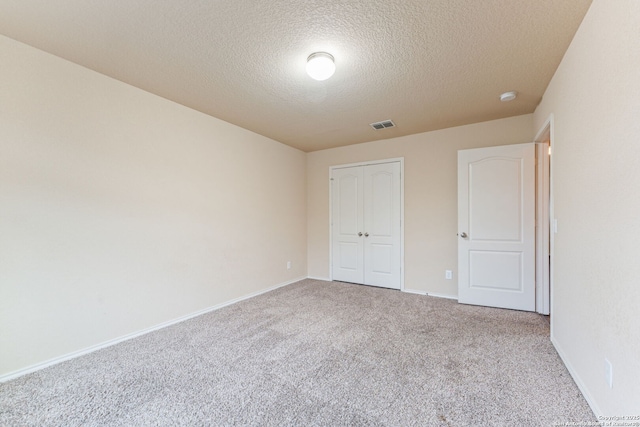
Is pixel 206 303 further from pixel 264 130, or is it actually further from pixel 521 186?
pixel 521 186

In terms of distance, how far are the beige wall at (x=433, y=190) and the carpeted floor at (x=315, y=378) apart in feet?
3.33

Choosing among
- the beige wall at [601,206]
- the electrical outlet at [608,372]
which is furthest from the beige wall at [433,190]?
the electrical outlet at [608,372]

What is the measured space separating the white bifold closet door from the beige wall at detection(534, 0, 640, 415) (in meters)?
2.19

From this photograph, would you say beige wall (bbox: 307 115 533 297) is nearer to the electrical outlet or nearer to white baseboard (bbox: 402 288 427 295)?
white baseboard (bbox: 402 288 427 295)

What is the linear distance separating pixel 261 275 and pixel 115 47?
310 centimetres

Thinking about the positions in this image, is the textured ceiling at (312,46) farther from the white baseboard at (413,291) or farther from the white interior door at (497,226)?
the white baseboard at (413,291)

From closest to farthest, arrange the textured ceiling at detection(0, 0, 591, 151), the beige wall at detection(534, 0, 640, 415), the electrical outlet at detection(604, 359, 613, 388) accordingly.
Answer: the beige wall at detection(534, 0, 640, 415) < the electrical outlet at detection(604, 359, 613, 388) < the textured ceiling at detection(0, 0, 591, 151)

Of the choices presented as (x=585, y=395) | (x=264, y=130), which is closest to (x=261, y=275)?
(x=264, y=130)

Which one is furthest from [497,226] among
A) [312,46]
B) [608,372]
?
[312,46]

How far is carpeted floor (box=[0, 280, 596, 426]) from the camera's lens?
1.51 metres

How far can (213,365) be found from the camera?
203 cm

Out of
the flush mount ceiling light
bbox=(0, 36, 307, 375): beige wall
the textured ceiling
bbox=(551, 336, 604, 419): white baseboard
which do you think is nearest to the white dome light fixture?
the textured ceiling

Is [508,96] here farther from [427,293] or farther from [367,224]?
[427,293]

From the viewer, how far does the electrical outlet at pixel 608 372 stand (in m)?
1.34
